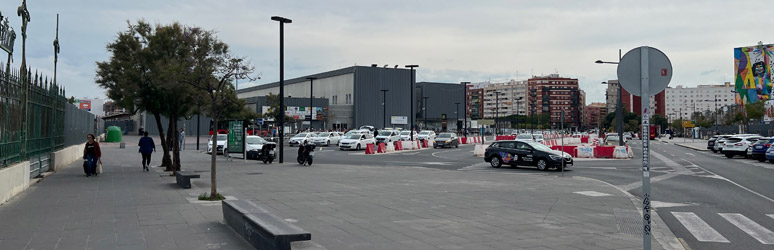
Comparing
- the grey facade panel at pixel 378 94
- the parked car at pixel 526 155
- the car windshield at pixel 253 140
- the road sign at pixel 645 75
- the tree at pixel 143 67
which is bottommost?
the parked car at pixel 526 155

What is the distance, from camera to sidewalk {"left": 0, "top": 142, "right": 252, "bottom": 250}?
737 centimetres

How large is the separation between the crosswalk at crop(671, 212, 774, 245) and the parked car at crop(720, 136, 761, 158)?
88.2 feet

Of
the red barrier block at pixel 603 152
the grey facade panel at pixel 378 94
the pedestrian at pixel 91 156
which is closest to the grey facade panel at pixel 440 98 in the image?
the grey facade panel at pixel 378 94

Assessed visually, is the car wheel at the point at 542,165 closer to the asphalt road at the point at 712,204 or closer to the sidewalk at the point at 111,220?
the asphalt road at the point at 712,204

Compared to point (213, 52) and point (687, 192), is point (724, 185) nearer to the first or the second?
point (687, 192)

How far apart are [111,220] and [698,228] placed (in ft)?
32.4

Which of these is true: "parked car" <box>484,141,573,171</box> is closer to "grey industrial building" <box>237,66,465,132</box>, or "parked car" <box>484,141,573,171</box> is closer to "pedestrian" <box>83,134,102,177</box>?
"pedestrian" <box>83,134,102,177</box>

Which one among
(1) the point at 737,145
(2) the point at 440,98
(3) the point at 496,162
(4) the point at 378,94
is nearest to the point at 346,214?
(3) the point at 496,162

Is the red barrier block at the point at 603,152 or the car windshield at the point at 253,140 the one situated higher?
the car windshield at the point at 253,140

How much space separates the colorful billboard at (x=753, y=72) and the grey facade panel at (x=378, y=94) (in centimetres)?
4851

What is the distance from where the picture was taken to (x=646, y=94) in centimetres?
588

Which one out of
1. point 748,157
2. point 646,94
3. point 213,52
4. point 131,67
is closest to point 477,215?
point 646,94

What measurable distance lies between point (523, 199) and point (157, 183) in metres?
10.3

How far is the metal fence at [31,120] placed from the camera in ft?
39.2
